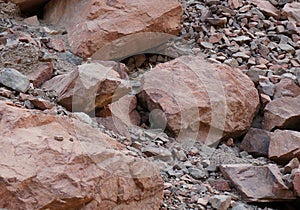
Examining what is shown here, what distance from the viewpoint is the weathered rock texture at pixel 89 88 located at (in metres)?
2.60

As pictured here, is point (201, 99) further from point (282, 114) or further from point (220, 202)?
point (220, 202)

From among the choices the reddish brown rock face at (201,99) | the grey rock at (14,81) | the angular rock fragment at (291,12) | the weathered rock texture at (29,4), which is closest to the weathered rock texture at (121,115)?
the reddish brown rock face at (201,99)

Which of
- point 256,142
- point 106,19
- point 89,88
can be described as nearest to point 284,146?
point 256,142

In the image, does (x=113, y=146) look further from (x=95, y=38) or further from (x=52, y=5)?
(x=52, y=5)

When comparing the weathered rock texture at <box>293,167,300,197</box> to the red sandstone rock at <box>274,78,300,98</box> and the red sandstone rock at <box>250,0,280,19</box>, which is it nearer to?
the red sandstone rock at <box>274,78,300,98</box>

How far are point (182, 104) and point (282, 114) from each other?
71cm

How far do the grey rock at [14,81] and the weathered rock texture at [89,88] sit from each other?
7.7 inches

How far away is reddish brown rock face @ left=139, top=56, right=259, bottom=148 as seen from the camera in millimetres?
3102

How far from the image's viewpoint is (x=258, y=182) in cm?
257

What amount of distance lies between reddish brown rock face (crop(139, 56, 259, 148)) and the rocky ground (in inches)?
0.4

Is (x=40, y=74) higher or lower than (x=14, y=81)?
lower

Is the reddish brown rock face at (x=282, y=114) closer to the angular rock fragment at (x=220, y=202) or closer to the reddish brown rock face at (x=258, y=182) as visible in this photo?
the reddish brown rock face at (x=258, y=182)

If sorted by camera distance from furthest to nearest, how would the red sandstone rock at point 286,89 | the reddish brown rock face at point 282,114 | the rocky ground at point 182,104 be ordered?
1. the red sandstone rock at point 286,89
2. the reddish brown rock face at point 282,114
3. the rocky ground at point 182,104

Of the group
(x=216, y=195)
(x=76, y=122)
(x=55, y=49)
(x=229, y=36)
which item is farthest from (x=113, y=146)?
(x=229, y=36)
